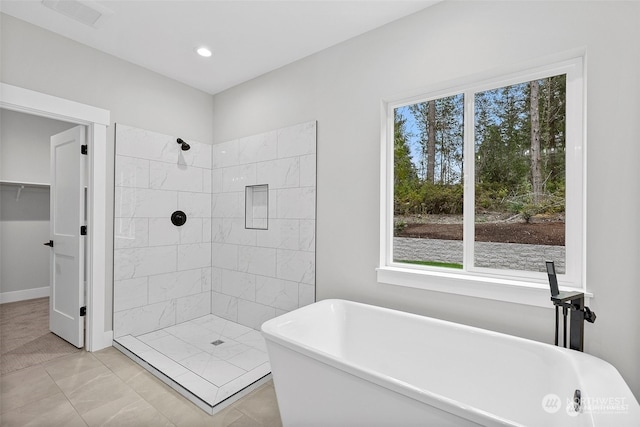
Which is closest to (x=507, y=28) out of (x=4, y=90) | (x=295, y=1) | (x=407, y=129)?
(x=407, y=129)

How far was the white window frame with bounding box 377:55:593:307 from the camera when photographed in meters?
1.77

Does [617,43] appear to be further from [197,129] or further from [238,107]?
[197,129]

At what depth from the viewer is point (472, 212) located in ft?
7.00

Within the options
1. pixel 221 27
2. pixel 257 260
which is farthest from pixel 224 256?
pixel 221 27

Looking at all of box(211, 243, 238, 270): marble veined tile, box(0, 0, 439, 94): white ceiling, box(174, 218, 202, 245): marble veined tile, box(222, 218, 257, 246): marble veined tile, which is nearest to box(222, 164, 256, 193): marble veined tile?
box(222, 218, 257, 246): marble veined tile

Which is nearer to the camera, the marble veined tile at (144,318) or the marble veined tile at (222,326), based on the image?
the marble veined tile at (144,318)

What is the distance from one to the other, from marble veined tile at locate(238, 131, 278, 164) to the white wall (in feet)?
0.34

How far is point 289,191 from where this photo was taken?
9.77ft

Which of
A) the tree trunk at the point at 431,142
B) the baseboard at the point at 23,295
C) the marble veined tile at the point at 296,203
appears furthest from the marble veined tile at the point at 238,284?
the baseboard at the point at 23,295

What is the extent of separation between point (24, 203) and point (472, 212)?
5.61 metres

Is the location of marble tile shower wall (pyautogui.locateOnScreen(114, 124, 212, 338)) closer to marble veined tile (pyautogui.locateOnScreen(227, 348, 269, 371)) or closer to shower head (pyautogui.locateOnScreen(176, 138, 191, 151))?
shower head (pyautogui.locateOnScreen(176, 138, 191, 151))

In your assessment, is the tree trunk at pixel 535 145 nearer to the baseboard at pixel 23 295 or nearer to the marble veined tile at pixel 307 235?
the marble veined tile at pixel 307 235

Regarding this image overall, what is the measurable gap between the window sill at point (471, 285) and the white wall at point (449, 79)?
0.05m

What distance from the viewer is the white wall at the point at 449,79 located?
1.56 meters
